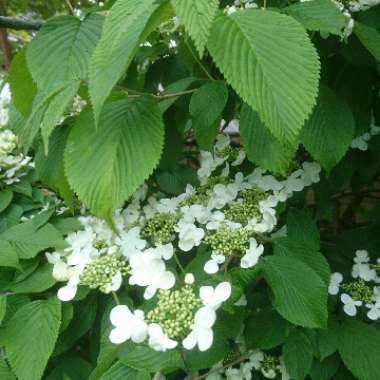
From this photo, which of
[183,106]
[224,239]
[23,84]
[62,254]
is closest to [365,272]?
[224,239]

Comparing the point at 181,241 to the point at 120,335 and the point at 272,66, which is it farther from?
the point at 272,66

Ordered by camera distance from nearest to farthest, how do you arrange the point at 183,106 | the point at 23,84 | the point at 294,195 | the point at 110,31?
the point at 110,31 → the point at 23,84 → the point at 183,106 → the point at 294,195

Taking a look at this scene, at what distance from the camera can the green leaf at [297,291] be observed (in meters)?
0.79

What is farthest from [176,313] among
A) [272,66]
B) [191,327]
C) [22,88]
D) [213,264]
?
[22,88]

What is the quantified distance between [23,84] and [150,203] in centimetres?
36

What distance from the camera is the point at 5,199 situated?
121 cm

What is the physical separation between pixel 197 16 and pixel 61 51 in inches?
12.9

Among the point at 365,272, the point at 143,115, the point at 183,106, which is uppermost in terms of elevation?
the point at 143,115

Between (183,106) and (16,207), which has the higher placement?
(183,106)

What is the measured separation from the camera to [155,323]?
0.67 meters

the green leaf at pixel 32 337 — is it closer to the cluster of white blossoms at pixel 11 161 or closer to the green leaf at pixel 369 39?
the cluster of white blossoms at pixel 11 161

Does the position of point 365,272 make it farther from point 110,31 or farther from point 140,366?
point 110,31

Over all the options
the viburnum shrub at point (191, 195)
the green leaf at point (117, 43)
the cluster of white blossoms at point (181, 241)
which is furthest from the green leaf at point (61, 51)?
the cluster of white blossoms at point (181, 241)

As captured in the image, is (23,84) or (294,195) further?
(294,195)
